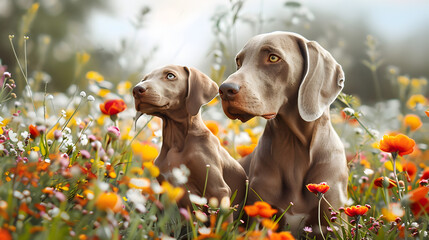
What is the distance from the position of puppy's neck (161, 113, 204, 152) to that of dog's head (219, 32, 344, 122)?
0.42 m

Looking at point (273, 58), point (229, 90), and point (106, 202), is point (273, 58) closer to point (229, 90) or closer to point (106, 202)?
point (229, 90)

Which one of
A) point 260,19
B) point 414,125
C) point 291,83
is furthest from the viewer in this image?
point 260,19

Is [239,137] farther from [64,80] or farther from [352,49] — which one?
[64,80]

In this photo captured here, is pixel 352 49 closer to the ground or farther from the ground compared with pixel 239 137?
closer to the ground

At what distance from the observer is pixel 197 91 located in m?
2.70

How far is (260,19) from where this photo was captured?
4.43 meters

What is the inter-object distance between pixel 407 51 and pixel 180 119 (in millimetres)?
13761

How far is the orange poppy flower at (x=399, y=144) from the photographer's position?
226 cm

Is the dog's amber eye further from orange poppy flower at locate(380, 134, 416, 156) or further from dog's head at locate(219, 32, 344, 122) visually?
orange poppy flower at locate(380, 134, 416, 156)

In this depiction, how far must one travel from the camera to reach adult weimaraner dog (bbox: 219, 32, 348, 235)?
8.09 ft

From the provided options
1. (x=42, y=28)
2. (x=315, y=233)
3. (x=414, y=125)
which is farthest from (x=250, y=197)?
(x=42, y=28)

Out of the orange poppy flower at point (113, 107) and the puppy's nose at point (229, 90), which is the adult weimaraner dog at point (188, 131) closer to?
the orange poppy flower at point (113, 107)

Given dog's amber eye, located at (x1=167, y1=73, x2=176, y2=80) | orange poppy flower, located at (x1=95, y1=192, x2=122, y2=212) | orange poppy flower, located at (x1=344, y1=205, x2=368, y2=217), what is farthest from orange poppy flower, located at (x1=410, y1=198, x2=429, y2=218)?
dog's amber eye, located at (x1=167, y1=73, x2=176, y2=80)

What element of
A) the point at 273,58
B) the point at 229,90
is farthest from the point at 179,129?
the point at 273,58
